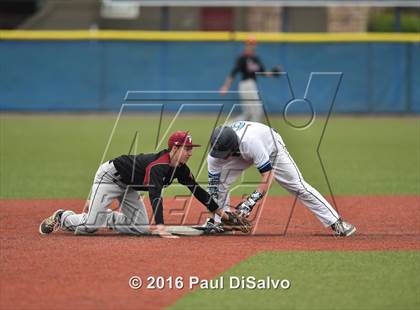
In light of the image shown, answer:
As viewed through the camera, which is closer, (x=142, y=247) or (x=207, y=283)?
(x=207, y=283)

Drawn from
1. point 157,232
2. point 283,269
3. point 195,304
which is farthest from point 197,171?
point 195,304

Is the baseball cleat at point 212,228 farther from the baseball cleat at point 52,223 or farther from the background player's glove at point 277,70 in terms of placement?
the background player's glove at point 277,70

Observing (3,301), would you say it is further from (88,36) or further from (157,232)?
(88,36)

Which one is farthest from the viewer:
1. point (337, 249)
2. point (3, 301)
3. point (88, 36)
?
point (88, 36)

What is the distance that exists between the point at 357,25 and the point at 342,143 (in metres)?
14.4

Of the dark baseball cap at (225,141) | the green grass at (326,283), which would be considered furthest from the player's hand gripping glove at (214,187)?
the green grass at (326,283)

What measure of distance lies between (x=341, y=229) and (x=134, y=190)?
7.72 ft

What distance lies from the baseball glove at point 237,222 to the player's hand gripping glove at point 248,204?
0.20 ft

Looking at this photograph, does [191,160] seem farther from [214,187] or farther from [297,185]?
[297,185]

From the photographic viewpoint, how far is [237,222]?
9.77 meters

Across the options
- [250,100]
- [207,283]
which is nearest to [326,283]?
[207,283]

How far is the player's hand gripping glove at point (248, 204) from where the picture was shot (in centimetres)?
952

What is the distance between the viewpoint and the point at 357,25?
3550 cm

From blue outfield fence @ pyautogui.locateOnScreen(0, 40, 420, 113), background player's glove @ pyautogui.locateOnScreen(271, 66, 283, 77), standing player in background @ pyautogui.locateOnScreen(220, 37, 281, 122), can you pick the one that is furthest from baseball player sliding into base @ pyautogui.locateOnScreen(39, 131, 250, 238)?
blue outfield fence @ pyautogui.locateOnScreen(0, 40, 420, 113)
